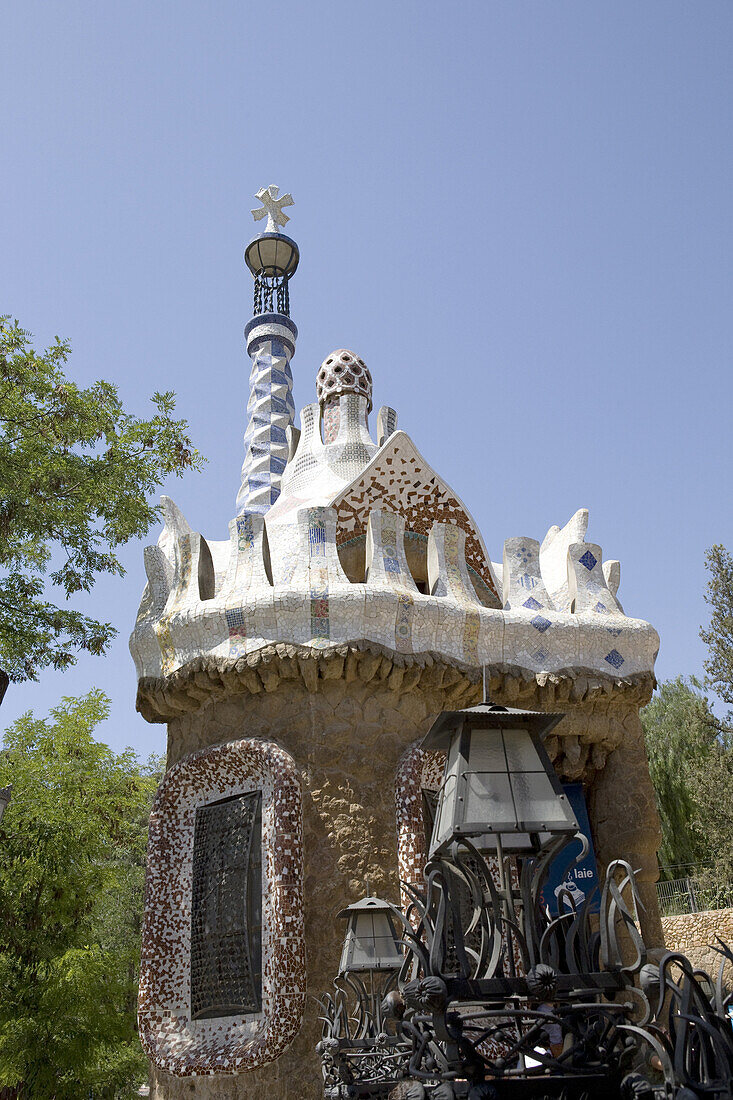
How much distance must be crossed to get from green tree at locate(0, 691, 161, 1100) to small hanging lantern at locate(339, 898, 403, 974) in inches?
177

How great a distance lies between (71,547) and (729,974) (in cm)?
826

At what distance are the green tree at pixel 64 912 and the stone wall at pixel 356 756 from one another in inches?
101

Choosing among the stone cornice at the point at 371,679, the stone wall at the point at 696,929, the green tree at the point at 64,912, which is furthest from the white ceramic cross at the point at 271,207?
the stone wall at the point at 696,929

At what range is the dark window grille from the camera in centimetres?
604

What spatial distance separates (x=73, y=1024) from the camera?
8.38 metres

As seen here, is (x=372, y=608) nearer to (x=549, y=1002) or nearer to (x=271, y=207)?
(x=549, y=1002)

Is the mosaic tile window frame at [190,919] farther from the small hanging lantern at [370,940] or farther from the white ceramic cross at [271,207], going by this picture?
the white ceramic cross at [271,207]

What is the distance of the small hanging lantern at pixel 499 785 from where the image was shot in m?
2.72

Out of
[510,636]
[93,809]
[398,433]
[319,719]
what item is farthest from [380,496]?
[93,809]

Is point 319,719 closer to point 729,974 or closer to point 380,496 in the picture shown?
point 380,496

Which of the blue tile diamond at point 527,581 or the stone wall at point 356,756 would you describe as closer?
the stone wall at point 356,756

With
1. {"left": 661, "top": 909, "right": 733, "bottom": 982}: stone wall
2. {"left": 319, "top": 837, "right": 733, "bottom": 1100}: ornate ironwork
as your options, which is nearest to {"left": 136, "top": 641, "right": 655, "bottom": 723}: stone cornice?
{"left": 319, "top": 837, "right": 733, "bottom": 1100}: ornate ironwork

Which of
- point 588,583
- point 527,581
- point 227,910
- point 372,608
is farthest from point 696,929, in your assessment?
point 372,608

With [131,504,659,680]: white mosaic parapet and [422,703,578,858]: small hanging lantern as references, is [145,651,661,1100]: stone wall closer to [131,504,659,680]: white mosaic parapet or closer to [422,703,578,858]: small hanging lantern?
[131,504,659,680]: white mosaic parapet
